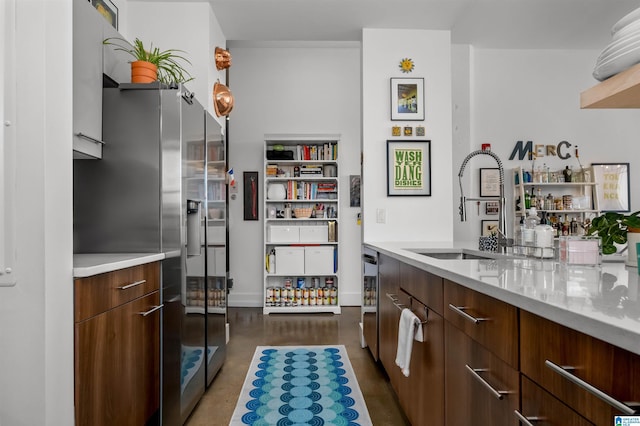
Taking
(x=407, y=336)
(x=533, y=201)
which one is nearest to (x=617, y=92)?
(x=407, y=336)

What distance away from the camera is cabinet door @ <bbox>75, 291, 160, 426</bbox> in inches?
52.3

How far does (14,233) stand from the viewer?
1148 mm

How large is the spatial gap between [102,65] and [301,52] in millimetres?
3484

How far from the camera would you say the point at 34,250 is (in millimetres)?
1169

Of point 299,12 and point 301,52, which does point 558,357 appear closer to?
point 299,12

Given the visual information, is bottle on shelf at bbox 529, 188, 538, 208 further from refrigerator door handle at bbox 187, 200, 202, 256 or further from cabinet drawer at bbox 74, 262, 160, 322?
cabinet drawer at bbox 74, 262, 160, 322

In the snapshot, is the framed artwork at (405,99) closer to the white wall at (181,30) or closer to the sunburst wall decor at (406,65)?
the sunburst wall decor at (406,65)

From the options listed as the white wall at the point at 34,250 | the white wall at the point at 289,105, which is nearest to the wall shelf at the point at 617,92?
the white wall at the point at 34,250

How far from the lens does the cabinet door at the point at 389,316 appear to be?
219cm

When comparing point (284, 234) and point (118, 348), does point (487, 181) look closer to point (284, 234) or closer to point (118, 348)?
point (284, 234)

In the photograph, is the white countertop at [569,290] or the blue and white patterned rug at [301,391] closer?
the white countertop at [569,290]

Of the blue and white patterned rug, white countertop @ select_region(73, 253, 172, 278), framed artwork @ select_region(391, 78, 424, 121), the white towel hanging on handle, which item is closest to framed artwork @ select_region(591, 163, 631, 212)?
framed artwork @ select_region(391, 78, 424, 121)

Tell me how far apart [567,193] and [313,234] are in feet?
9.55

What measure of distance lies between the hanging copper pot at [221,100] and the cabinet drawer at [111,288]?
1799mm
